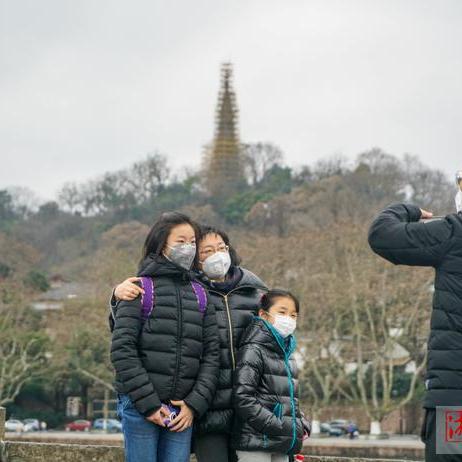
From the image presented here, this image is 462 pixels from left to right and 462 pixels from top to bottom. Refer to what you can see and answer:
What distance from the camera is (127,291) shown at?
19.4 feet

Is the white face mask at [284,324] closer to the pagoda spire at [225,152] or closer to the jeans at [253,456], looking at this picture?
the jeans at [253,456]

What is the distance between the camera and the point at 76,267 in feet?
269

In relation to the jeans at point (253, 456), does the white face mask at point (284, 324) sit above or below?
above

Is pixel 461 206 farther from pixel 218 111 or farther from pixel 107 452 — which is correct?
pixel 218 111

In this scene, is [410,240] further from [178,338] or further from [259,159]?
[259,159]

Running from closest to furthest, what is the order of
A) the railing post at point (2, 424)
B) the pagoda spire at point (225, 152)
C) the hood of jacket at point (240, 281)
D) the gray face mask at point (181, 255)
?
the gray face mask at point (181, 255) → the hood of jacket at point (240, 281) → the railing post at point (2, 424) → the pagoda spire at point (225, 152)

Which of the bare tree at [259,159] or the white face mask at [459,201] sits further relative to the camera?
the bare tree at [259,159]

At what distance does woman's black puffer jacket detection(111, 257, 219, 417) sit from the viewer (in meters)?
5.78

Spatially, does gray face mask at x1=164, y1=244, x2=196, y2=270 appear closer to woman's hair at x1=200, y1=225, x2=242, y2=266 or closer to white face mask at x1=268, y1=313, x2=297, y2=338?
woman's hair at x1=200, y1=225, x2=242, y2=266

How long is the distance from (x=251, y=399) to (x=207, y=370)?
27 cm

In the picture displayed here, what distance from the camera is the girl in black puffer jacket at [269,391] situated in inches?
236

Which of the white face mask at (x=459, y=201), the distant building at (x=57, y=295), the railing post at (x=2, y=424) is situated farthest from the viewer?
the distant building at (x=57, y=295)

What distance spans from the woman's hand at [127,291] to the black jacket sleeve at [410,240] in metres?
1.29

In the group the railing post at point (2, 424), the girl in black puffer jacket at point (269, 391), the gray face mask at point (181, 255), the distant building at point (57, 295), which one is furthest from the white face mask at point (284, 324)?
the distant building at point (57, 295)
